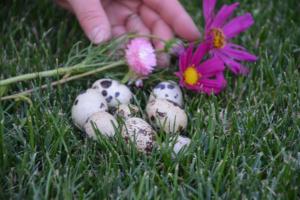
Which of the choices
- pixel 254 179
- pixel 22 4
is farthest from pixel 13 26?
pixel 254 179

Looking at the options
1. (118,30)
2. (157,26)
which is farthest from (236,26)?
(118,30)

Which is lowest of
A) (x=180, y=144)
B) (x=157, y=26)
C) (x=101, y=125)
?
(x=180, y=144)

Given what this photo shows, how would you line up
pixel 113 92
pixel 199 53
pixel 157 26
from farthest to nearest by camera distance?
pixel 157 26
pixel 199 53
pixel 113 92

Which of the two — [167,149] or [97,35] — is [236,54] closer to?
[97,35]

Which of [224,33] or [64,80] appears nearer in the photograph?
[64,80]

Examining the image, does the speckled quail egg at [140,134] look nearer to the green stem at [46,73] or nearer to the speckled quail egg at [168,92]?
the speckled quail egg at [168,92]

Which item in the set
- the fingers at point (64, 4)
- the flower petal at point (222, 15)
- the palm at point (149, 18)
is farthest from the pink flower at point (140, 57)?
the fingers at point (64, 4)

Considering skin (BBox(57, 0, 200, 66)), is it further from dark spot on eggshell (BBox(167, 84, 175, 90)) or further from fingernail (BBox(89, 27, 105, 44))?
dark spot on eggshell (BBox(167, 84, 175, 90))
